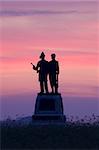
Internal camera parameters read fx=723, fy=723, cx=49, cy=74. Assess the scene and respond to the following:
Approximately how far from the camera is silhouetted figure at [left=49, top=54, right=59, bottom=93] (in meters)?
32.2

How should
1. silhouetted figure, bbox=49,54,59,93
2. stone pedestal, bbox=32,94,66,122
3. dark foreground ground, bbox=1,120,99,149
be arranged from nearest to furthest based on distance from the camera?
dark foreground ground, bbox=1,120,99,149
stone pedestal, bbox=32,94,66,122
silhouetted figure, bbox=49,54,59,93

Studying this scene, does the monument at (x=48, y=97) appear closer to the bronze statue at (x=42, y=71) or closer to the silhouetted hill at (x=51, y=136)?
the bronze statue at (x=42, y=71)

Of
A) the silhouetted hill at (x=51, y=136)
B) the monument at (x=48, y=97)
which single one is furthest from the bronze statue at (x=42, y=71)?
the silhouetted hill at (x=51, y=136)

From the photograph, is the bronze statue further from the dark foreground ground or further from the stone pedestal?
the dark foreground ground

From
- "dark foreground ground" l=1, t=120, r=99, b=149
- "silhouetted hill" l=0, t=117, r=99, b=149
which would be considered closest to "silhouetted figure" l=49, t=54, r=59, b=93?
"silhouetted hill" l=0, t=117, r=99, b=149

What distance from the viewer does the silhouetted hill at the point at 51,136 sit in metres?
24.1

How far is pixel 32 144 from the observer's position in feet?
79.4

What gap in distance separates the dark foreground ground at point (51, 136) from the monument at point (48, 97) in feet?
8.65

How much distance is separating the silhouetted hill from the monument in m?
1.94

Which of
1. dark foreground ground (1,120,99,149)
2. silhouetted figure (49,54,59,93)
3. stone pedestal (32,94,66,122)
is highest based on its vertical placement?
silhouetted figure (49,54,59,93)

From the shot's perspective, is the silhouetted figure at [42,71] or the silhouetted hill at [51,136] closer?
the silhouetted hill at [51,136]

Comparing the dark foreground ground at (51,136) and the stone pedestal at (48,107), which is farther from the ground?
the stone pedestal at (48,107)

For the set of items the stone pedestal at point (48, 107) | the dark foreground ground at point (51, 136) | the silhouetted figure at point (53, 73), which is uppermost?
the silhouetted figure at point (53, 73)

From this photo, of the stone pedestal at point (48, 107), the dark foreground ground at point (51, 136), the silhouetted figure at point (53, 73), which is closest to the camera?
the dark foreground ground at point (51, 136)
